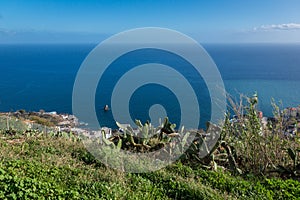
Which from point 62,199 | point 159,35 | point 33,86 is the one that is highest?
point 159,35

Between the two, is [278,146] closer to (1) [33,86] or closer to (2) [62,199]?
(2) [62,199]

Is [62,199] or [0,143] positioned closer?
[62,199]

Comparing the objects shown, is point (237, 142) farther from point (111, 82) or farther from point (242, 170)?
point (111, 82)

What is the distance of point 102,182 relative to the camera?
3.14m

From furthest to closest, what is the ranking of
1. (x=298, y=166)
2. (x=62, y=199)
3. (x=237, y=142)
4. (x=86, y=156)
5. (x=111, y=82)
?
(x=111, y=82), (x=237, y=142), (x=298, y=166), (x=86, y=156), (x=62, y=199)

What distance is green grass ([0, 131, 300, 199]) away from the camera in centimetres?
269

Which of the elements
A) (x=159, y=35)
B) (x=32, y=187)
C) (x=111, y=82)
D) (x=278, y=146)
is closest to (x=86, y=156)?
(x=32, y=187)

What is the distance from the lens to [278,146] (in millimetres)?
4535

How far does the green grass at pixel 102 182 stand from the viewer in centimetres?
269

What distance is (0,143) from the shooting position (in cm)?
445

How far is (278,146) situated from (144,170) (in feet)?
7.20

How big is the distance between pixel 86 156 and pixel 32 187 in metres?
1.42

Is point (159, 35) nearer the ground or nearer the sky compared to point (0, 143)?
nearer the sky

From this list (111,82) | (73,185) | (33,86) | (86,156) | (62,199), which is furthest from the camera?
(33,86)
